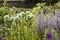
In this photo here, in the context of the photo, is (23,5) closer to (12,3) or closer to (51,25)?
(12,3)

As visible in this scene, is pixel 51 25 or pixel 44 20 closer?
pixel 51 25

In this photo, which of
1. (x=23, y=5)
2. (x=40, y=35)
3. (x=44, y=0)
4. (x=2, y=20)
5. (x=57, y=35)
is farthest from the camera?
(x=23, y=5)

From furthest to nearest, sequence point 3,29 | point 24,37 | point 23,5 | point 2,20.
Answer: point 23,5 → point 2,20 → point 3,29 → point 24,37

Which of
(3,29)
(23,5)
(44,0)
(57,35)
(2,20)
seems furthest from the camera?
(23,5)

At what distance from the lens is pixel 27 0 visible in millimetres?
13062

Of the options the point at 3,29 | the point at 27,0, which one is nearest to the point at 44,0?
the point at 27,0

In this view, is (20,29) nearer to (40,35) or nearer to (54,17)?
(40,35)

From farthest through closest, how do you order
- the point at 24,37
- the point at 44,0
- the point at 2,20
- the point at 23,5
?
1. the point at 23,5
2. the point at 44,0
3. the point at 2,20
4. the point at 24,37

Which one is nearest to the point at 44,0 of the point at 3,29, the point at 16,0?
the point at 16,0

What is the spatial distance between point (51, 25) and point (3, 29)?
1127 mm

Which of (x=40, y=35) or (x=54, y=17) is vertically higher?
(x=54, y=17)

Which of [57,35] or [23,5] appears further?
[23,5]

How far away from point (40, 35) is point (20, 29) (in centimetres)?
42

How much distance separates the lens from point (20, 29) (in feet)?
13.0
